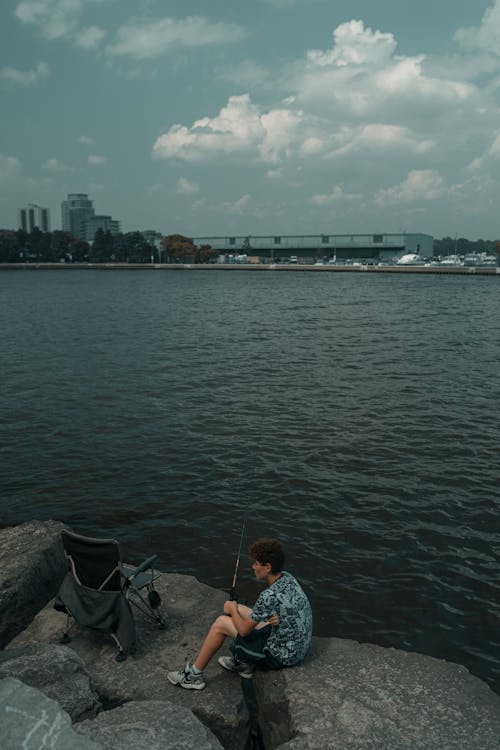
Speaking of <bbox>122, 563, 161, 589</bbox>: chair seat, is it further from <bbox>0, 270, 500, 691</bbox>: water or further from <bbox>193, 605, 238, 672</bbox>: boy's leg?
<bbox>0, 270, 500, 691</bbox>: water

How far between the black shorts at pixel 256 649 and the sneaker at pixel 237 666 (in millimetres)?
137

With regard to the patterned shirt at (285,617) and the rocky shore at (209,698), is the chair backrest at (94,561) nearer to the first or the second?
the rocky shore at (209,698)

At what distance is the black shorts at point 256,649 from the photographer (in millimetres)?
6227

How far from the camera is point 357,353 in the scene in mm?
30719

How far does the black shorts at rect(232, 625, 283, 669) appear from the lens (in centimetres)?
623

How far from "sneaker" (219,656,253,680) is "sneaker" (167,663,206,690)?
0.30 metres

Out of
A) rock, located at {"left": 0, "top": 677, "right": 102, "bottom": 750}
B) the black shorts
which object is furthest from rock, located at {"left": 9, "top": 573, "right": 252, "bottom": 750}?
rock, located at {"left": 0, "top": 677, "right": 102, "bottom": 750}

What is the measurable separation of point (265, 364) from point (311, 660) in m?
21.6

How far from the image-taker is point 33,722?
5.00 meters

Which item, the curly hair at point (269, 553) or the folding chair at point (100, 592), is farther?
the folding chair at point (100, 592)

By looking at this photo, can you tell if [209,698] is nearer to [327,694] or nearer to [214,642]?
[214,642]

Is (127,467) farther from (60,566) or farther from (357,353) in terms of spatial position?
(357,353)

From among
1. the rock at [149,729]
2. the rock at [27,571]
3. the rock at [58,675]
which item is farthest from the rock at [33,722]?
the rock at [27,571]

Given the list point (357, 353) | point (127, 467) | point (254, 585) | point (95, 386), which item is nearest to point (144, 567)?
point (254, 585)
